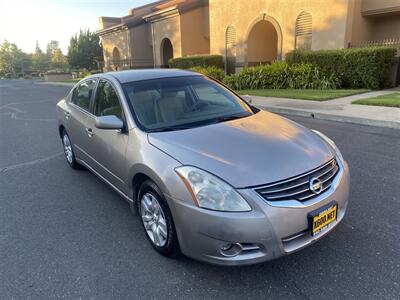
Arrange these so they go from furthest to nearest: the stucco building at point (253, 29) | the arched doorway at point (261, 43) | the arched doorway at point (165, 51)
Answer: the arched doorway at point (165, 51), the arched doorway at point (261, 43), the stucco building at point (253, 29)

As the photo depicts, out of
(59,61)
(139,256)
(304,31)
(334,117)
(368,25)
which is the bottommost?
(139,256)

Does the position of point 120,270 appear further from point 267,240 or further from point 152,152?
point 267,240

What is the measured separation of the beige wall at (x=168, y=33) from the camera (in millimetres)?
24078

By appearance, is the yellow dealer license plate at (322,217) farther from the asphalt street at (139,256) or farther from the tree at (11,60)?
the tree at (11,60)

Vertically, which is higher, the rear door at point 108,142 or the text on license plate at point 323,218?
the rear door at point 108,142

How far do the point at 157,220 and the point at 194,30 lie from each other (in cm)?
2369

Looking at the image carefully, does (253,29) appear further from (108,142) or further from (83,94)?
(108,142)

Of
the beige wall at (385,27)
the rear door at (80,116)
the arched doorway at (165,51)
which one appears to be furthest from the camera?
the arched doorway at (165,51)

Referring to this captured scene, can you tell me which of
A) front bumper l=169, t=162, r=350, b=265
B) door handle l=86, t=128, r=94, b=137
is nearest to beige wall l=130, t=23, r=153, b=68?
door handle l=86, t=128, r=94, b=137

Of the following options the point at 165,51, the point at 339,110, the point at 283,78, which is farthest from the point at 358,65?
the point at 165,51

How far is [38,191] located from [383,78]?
13112 millimetres

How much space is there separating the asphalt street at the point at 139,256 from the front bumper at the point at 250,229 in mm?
323

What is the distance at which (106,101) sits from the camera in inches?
149

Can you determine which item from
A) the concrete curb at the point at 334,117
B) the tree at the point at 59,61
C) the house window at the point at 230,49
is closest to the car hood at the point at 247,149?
the concrete curb at the point at 334,117
